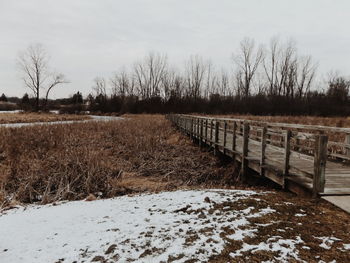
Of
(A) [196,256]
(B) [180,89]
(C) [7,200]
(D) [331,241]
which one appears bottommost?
(C) [7,200]

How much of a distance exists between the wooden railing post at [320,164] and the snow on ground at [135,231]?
3.14 ft

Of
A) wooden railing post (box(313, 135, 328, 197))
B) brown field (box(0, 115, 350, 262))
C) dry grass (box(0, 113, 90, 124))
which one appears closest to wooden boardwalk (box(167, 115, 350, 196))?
wooden railing post (box(313, 135, 328, 197))

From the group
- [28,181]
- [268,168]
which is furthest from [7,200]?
[268,168]

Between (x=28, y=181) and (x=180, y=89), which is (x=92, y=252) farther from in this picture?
(x=180, y=89)

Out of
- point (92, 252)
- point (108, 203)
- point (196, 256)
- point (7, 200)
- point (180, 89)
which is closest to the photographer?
point (196, 256)

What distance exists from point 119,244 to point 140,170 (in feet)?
17.9

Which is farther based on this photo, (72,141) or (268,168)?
(72,141)

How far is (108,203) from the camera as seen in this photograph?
548 cm

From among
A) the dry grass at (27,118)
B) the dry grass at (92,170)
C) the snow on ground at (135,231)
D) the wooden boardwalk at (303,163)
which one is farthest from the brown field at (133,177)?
the dry grass at (27,118)

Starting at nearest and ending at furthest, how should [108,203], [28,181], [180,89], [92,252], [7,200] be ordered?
[92,252]
[108,203]
[7,200]
[28,181]
[180,89]

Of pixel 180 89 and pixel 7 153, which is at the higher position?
pixel 180 89

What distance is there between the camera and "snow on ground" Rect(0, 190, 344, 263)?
3.28 meters

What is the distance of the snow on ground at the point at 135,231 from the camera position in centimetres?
328

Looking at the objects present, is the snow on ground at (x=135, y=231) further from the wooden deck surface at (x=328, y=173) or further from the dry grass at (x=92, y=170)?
the dry grass at (x=92, y=170)
